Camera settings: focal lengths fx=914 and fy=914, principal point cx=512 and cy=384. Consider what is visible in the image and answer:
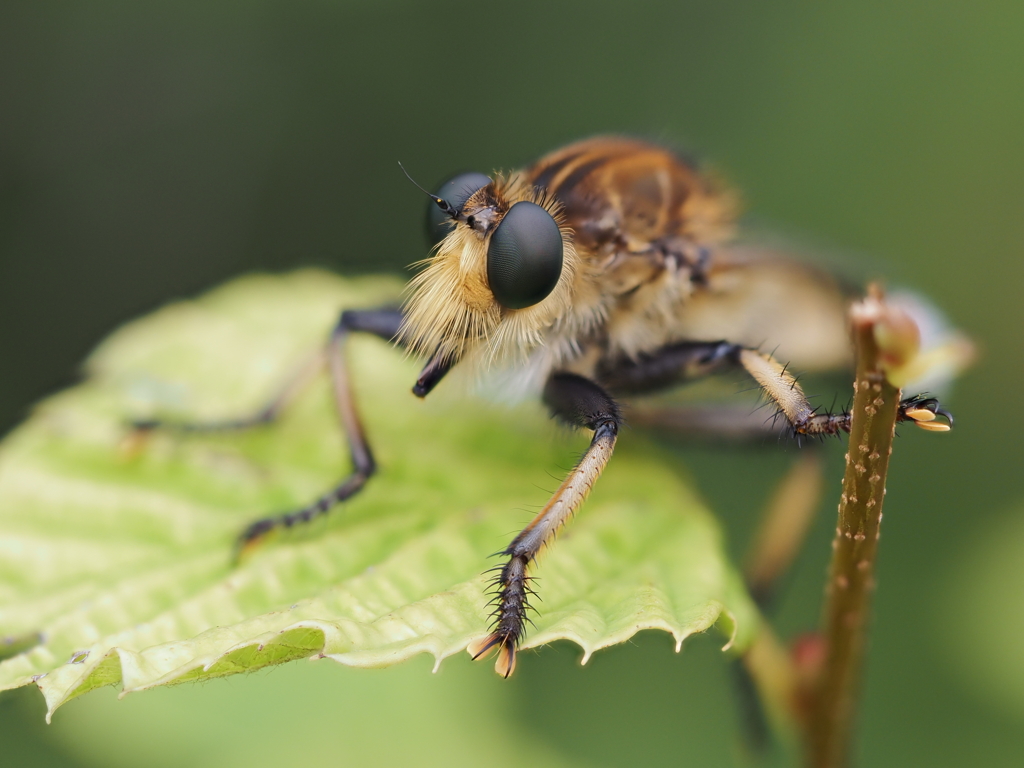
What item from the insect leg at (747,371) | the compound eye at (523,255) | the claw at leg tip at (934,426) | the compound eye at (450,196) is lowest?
the claw at leg tip at (934,426)

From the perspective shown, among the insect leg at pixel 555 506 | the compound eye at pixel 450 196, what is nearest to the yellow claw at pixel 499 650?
the insect leg at pixel 555 506

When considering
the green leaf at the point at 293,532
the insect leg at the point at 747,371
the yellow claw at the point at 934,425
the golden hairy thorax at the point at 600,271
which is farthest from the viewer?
the golden hairy thorax at the point at 600,271

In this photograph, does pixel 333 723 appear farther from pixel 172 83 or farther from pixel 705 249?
pixel 172 83

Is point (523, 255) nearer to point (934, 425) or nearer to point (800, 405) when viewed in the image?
point (800, 405)

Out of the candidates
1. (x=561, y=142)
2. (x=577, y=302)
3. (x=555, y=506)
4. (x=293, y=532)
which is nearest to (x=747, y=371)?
(x=577, y=302)

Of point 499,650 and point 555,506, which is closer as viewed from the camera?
point 499,650

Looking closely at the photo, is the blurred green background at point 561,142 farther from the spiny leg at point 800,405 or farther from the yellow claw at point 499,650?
the yellow claw at point 499,650
